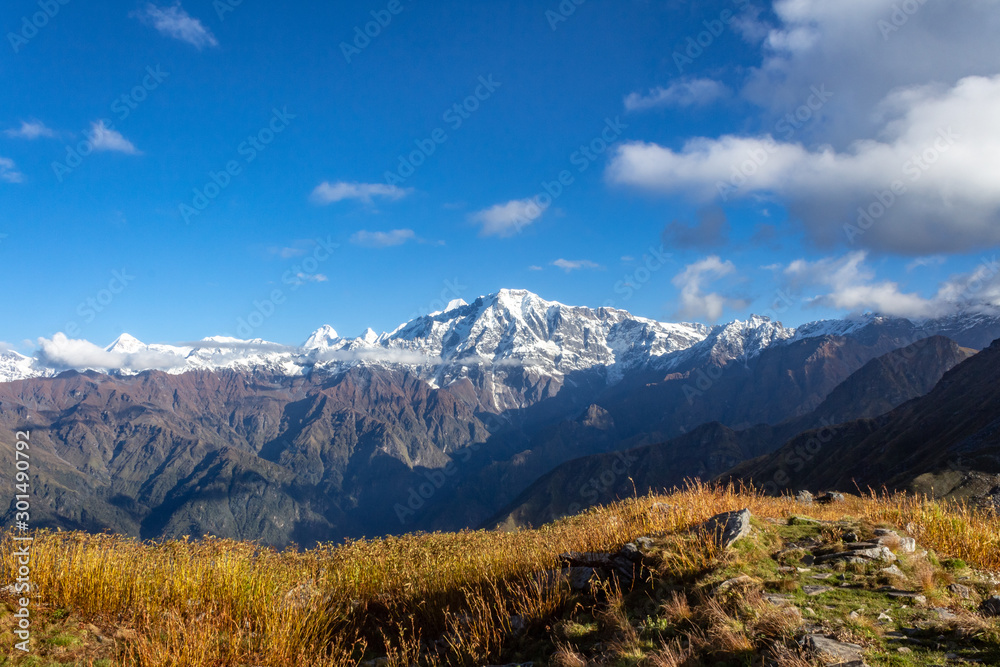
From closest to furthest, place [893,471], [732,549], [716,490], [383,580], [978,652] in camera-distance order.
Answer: [978,652] < [732,549] < [383,580] < [716,490] < [893,471]

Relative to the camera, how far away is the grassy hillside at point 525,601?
23.1ft

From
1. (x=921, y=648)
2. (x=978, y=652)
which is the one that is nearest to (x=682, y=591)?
(x=921, y=648)

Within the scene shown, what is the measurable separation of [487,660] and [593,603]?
209 cm

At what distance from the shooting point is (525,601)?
9625mm

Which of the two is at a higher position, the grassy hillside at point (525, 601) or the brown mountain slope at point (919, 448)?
the grassy hillside at point (525, 601)

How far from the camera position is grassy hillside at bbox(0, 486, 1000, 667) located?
7.04m

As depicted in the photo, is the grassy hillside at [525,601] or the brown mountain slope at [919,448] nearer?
the grassy hillside at [525,601]

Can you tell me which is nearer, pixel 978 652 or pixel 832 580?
pixel 978 652

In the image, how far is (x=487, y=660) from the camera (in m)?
8.60

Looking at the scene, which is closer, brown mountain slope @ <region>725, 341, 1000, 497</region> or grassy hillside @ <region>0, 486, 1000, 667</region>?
grassy hillside @ <region>0, 486, 1000, 667</region>

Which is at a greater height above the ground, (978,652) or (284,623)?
(284,623)

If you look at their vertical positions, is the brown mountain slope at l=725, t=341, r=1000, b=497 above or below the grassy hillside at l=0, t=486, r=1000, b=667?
below

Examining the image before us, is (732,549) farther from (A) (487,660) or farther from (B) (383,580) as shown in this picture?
(B) (383,580)

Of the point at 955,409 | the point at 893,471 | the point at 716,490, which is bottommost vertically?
the point at 893,471
